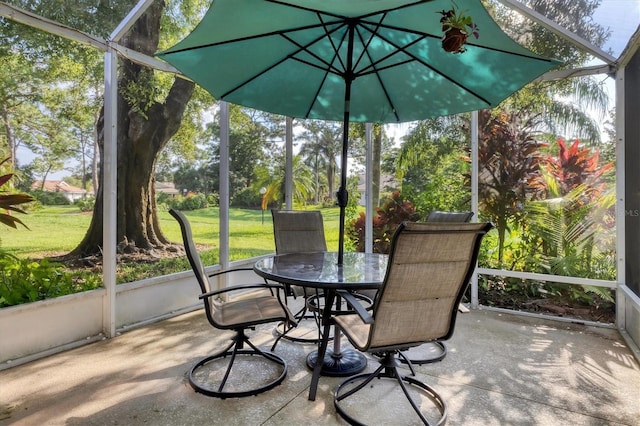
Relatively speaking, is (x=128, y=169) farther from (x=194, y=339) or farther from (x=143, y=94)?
(x=194, y=339)

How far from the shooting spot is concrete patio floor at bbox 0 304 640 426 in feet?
7.07

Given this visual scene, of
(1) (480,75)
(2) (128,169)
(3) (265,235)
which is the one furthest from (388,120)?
(2) (128,169)

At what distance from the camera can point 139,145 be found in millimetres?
3969

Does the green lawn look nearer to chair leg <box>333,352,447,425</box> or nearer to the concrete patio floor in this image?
the concrete patio floor

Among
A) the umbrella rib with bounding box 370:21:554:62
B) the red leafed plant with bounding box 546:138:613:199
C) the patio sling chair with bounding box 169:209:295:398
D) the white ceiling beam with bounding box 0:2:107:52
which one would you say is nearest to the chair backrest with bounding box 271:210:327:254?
the patio sling chair with bounding box 169:209:295:398

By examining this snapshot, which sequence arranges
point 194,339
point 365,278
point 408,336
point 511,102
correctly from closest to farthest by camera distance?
point 408,336
point 365,278
point 194,339
point 511,102

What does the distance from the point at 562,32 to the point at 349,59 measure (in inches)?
98.7

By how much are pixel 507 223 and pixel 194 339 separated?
3.59 m

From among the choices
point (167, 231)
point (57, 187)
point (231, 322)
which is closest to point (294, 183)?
point (167, 231)

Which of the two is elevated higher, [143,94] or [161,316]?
[143,94]

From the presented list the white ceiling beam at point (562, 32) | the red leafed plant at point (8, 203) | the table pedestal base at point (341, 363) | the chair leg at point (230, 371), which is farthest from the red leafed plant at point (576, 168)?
the red leafed plant at point (8, 203)

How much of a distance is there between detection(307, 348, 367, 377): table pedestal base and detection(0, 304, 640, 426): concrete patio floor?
78 millimetres

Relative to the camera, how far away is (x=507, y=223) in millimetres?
4449

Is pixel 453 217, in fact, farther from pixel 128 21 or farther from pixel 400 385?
pixel 128 21
